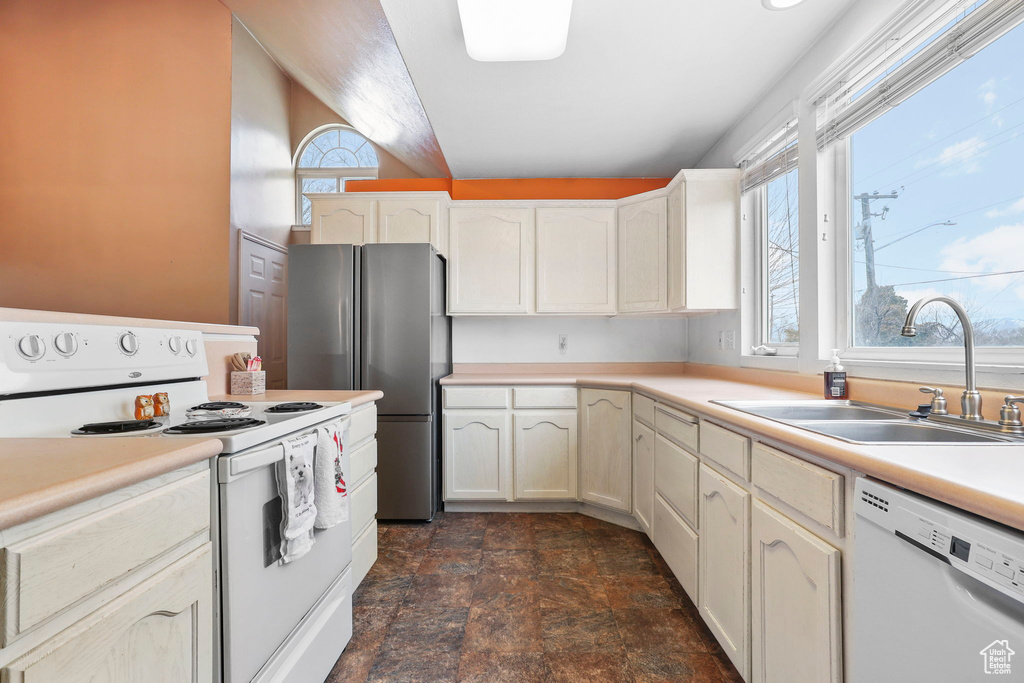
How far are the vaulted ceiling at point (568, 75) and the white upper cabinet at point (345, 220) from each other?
702mm

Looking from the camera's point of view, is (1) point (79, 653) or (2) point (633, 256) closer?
(1) point (79, 653)

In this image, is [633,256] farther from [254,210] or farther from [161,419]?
[254,210]

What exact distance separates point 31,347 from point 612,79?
236 centimetres

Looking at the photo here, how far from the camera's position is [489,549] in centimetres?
247

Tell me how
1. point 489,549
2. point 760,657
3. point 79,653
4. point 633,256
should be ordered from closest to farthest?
point 79,653
point 760,657
point 489,549
point 633,256

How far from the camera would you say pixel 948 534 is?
2.24ft

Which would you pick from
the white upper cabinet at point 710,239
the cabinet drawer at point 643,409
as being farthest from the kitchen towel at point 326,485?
the white upper cabinet at point 710,239

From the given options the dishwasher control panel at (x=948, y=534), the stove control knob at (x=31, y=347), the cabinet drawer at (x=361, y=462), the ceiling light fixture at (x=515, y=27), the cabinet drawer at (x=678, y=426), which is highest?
the ceiling light fixture at (x=515, y=27)

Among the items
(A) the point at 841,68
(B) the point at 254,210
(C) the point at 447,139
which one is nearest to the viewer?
(A) the point at 841,68

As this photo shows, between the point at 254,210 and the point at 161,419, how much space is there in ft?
Result: 10.9

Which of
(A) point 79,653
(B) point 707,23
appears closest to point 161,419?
(A) point 79,653

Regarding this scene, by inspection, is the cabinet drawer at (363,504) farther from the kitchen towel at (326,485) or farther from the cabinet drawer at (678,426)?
the cabinet drawer at (678,426)

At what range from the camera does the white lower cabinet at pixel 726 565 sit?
1.37 metres

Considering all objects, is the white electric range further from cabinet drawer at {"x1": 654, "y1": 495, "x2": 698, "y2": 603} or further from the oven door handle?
cabinet drawer at {"x1": 654, "y1": 495, "x2": 698, "y2": 603}
